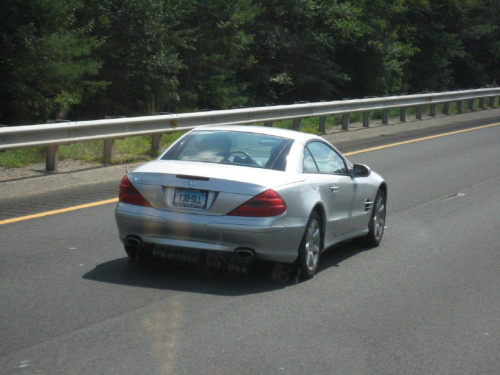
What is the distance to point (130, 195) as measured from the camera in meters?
7.90

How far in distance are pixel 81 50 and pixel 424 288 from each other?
18.2 metres

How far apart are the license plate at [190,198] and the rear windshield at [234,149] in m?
0.66

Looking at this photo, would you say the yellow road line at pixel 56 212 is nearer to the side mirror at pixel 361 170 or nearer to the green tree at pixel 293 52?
the side mirror at pixel 361 170

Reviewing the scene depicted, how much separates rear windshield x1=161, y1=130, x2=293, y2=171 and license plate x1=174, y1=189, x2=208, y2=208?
66 cm

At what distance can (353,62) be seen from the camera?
38250 millimetres

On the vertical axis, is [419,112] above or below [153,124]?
below

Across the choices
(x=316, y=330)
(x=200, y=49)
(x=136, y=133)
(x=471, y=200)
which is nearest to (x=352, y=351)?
(x=316, y=330)

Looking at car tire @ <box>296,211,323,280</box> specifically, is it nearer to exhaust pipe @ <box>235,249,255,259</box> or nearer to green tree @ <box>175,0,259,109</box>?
exhaust pipe @ <box>235,249,255,259</box>

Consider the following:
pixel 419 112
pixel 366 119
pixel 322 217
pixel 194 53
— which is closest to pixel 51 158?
pixel 322 217

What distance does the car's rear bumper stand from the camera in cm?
752

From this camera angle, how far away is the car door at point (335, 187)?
8.52m

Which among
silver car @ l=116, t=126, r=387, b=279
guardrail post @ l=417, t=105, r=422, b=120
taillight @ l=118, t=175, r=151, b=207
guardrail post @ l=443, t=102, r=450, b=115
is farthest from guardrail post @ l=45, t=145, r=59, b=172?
guardrail post @ l=443, t=102, r=450, b=115

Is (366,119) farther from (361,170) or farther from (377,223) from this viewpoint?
(361,170)

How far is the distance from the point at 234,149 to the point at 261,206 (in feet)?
3.28
